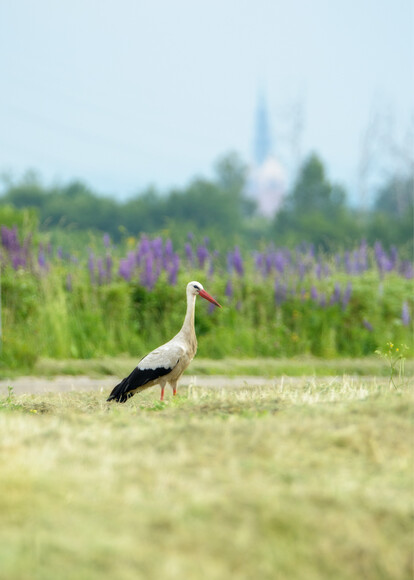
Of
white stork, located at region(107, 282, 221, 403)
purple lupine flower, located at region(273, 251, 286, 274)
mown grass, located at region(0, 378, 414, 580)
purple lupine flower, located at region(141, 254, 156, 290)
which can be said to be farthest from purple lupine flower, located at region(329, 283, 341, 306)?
mown grass, located at region(0, 378, 414, 580)

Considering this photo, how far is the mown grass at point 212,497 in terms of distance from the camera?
10.4ft

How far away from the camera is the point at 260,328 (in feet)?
44.5

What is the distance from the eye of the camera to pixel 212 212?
135 ft

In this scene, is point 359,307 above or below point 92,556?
above

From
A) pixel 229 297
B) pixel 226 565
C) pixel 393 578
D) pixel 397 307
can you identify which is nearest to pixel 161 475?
pixel 226 565

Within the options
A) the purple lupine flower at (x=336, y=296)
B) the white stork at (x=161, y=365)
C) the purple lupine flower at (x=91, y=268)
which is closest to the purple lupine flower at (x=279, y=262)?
the purple lupine flower at (x=336, y=296)

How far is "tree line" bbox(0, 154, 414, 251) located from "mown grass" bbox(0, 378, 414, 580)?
103ft

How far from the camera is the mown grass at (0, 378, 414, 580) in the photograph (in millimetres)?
3156

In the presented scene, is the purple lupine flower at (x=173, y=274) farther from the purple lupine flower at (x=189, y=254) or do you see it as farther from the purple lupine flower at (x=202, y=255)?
the purple lupine flower at (x=202, y=255)

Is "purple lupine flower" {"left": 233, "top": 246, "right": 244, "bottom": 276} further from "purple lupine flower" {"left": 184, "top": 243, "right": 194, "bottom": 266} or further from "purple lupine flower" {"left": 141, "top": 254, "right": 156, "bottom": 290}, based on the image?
"purple lupine flower" {"left": 141, "top": 254, "right": 156, "bottom": 290}

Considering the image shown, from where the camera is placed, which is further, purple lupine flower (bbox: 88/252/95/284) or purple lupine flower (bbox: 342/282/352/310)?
purple lupine flower (bbox: 342/282/352/310)

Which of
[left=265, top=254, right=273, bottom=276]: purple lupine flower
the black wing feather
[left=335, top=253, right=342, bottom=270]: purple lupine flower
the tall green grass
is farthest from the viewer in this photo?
[left=335, top=253, right=342, bottom=270]: purple lupine flower

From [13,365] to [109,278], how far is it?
10.5 ft

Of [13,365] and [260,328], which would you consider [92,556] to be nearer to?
[13,365]
